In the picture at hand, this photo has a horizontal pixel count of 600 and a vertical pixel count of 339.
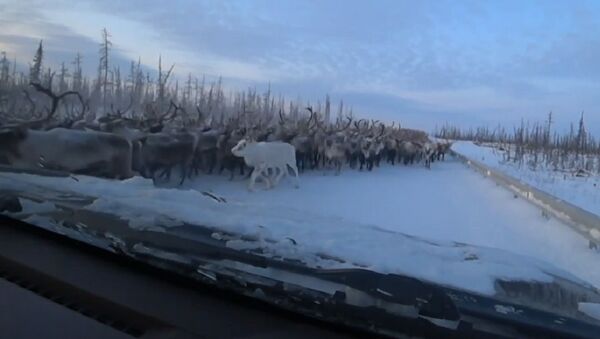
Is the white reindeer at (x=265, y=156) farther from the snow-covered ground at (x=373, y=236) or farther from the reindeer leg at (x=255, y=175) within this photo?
the snow-covered ground at (x=373, y=236)

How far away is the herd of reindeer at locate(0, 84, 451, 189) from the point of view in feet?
39.9

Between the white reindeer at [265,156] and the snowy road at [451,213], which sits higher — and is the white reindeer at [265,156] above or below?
above

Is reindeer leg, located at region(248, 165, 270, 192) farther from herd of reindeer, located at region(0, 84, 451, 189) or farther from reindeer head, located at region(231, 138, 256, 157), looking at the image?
reindeer head, located at region(231, 138, 256, 157)

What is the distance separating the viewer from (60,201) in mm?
3936

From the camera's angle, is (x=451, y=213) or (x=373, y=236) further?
(x=451, y=213)

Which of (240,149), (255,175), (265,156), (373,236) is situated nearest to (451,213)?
(255,175)

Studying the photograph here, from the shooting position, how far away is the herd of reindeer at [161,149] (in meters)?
12.2

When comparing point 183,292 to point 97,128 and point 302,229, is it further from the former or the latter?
point 97,128

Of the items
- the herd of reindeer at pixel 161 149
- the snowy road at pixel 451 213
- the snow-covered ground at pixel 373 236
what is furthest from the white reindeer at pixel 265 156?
the snow-covered ground at pixel 373 236

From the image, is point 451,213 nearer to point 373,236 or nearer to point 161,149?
point 373,236

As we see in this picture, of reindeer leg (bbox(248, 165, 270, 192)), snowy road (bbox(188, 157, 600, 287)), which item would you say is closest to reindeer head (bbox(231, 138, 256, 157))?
reindeer leg (bbox(248, 165, 270, 192))

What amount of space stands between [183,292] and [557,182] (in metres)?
18.3

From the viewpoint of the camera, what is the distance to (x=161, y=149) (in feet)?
51.0

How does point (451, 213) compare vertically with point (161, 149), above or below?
below
